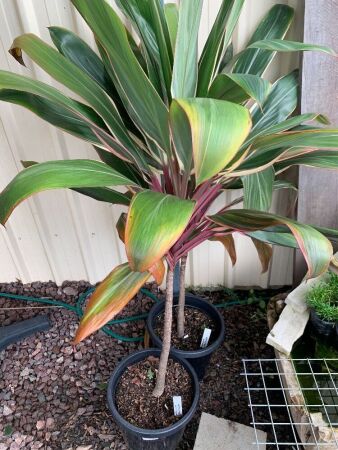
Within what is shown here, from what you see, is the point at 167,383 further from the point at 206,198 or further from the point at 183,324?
the point at 206,198

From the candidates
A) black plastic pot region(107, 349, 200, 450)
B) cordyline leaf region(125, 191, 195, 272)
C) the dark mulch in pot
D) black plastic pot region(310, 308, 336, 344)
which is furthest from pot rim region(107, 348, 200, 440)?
cordyline leaf region(125, 191, 195, 272)

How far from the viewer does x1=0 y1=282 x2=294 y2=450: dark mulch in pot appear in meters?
1.43

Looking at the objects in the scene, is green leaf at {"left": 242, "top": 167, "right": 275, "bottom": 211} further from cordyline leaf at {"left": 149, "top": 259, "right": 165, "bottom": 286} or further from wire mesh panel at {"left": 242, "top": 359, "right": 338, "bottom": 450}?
wire mesh panel at {"left": 242, "top": 359, "right": 338, "bottom": 450}

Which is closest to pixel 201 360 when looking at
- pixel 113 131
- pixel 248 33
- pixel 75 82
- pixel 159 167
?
pixel 159 167

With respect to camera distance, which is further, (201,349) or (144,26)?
(201,349)

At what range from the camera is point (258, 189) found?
1102mm

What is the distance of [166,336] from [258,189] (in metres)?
0.53

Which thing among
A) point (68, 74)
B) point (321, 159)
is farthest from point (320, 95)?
point (68, 74)

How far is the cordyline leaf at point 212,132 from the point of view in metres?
0.60

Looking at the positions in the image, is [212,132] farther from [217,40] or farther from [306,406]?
[306,406]

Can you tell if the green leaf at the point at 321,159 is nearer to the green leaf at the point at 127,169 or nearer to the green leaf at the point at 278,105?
the green leaf at the point at 278,105

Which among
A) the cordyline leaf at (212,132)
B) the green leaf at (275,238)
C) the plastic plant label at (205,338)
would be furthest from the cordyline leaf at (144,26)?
the plastic plant label at (205,338)

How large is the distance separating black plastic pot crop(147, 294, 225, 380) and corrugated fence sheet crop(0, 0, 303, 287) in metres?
0.27

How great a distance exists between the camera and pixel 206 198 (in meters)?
1.08
